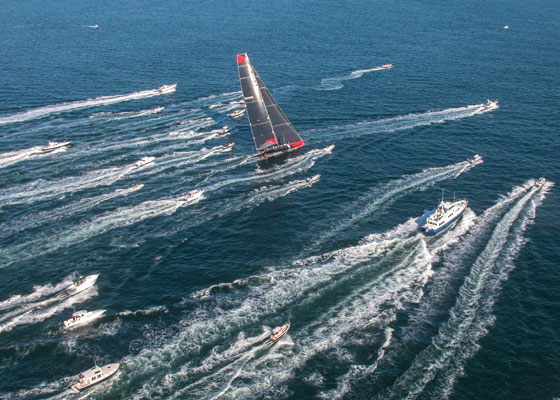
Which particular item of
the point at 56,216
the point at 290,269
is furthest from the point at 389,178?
the point at 56,216

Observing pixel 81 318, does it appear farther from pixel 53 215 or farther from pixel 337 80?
pixel 337 80

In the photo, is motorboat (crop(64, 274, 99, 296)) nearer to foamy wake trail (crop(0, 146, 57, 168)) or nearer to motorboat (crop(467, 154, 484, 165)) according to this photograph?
foamy wake trail (crop(0, 146, 57, 168))

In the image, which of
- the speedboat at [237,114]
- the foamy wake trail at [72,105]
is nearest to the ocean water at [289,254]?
the foamy wake trail at [72,105]

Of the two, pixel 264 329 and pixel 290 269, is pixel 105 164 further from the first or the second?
pixel 264 329

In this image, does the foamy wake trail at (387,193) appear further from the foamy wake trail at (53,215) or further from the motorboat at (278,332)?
the foamy wake trail at (53,215)

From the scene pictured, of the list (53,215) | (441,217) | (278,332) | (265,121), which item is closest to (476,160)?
(441,217)

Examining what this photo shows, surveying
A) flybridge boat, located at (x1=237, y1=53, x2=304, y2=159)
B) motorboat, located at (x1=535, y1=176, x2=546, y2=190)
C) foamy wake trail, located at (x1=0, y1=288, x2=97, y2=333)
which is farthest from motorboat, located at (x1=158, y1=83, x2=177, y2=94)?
motorboat, located at (x1=535, y1=176, x2=546, y2=190)
